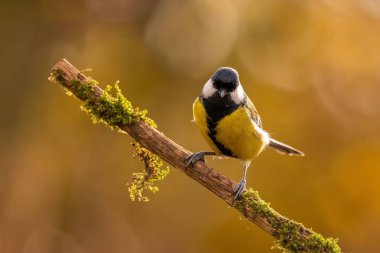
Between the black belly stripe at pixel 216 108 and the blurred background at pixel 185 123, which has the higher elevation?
the blurred background at pixel 185 123

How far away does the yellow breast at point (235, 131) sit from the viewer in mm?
4160

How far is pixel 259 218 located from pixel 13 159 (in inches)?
248

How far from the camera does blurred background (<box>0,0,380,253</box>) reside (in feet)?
28.6

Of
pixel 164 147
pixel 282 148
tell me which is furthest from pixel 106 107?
pixel 282 148

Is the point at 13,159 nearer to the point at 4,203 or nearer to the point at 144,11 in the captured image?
the point at 4,203

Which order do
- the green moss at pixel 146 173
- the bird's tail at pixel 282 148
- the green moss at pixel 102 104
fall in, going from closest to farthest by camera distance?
the green moss at pixel 102 104
the green moss at pixel 146 173
the bird's tail at pixel 282 148

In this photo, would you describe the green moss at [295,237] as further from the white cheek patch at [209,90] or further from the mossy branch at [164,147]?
the white cheek patch at [209,90]

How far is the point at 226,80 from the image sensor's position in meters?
4.11

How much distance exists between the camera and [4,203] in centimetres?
862

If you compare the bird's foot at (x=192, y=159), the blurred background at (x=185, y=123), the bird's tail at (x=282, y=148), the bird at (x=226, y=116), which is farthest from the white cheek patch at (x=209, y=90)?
→ the blurred background at (x=185, y=123)

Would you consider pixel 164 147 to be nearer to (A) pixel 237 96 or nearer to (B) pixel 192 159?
(B) pixel 192 159

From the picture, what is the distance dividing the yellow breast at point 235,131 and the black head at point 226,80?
19 cm

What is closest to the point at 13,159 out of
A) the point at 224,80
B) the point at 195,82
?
the point at 195,82

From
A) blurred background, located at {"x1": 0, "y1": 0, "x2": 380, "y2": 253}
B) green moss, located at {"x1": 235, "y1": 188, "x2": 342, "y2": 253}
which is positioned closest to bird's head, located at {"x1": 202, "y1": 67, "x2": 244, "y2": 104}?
green moss, located at {"x1": 235, "y1": 188, "x2": 342, "y2": 253}
